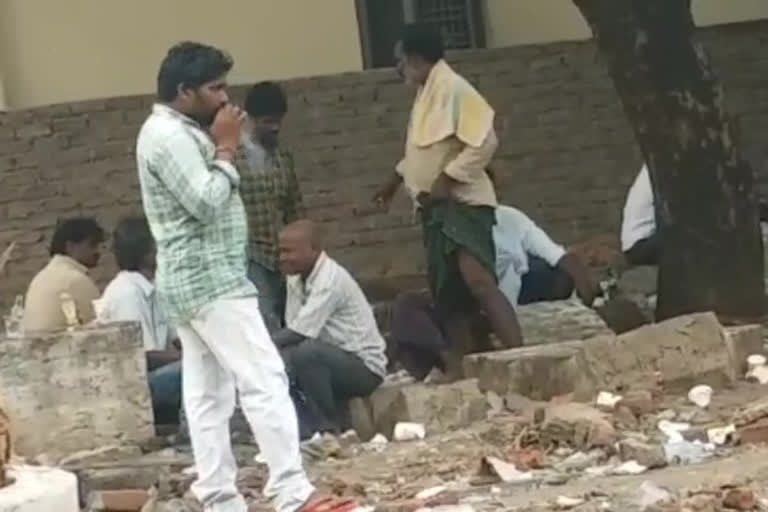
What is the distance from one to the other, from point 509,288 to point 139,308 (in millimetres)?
2036

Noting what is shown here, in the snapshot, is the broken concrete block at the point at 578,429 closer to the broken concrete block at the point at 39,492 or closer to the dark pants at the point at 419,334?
the dark pants at the point at 419,334

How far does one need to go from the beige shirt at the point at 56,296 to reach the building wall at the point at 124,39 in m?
4.29

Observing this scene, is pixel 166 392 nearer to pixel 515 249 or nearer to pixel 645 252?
pixel 515 249

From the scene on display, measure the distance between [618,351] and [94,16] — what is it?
607cm

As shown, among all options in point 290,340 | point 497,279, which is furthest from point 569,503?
point 497,279

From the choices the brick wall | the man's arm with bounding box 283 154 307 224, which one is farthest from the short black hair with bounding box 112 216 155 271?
the brick wall

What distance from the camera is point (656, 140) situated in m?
9.90

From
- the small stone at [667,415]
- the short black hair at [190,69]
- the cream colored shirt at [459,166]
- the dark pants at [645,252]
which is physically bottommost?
the small stone at [667,415]

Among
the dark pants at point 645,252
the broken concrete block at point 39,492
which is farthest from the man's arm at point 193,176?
the dark pants at point 645,252

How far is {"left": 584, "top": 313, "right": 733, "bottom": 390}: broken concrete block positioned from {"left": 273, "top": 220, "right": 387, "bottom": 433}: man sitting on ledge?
0.96 m

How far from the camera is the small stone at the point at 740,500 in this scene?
6.32 metres

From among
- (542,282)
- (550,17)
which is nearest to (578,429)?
(542,282)

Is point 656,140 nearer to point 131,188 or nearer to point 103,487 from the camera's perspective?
point 103,487

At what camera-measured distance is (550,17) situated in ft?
46.0
